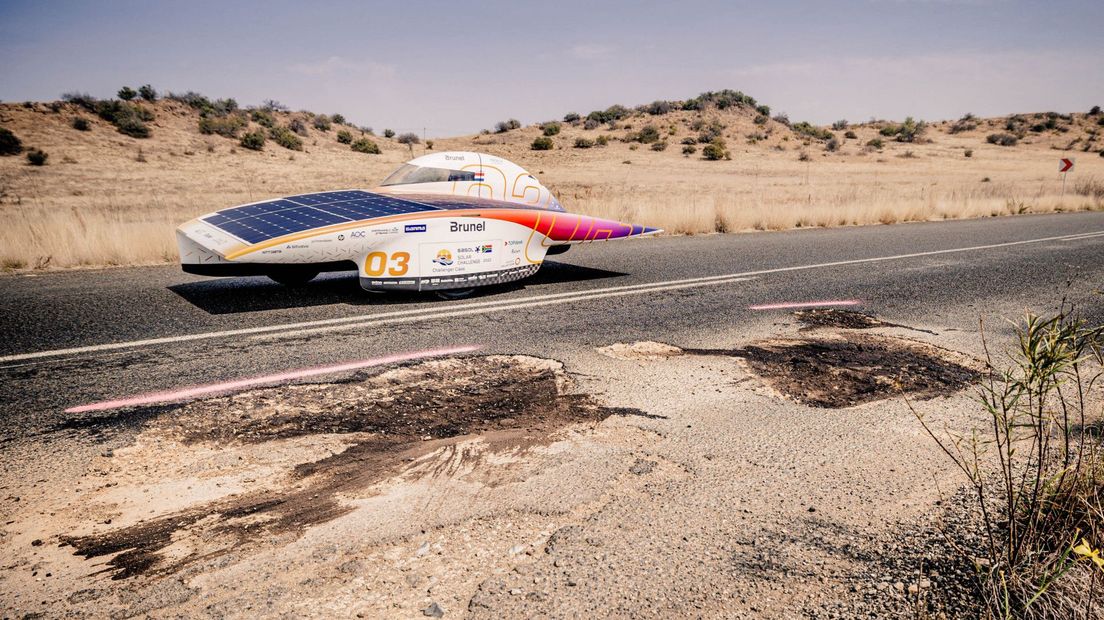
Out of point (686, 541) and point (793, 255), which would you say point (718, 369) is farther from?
point (793, 255)

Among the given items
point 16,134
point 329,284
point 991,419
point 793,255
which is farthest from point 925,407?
point 16,134

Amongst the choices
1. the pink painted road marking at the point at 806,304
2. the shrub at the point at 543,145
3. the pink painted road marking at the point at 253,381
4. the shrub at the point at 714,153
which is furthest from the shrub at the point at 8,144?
the shrub at the point at 714,153

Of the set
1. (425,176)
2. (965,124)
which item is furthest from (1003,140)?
(425,176)

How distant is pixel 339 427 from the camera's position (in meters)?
3.45

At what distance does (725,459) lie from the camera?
3.14m

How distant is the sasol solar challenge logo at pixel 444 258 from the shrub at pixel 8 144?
30467 millimetres

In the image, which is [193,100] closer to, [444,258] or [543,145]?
[543,145]

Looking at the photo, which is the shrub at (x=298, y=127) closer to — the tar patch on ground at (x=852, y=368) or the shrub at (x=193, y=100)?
the shrub at (x=193, y=100)

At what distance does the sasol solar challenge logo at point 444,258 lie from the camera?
246 inches

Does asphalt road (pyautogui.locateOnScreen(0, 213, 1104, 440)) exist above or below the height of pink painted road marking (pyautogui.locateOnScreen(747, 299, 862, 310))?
above

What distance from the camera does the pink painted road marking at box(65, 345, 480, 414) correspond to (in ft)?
12.2

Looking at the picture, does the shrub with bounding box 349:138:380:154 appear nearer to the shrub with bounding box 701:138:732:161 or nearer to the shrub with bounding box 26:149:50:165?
the shrub with bounding box 26:149:50:165

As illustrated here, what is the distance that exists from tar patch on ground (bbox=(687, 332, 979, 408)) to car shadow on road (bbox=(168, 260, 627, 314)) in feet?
9.91

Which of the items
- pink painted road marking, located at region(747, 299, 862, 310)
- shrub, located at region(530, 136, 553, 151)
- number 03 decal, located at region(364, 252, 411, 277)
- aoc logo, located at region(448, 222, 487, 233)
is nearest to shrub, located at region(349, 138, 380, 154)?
shrub, located at region(530, 136, 553, 151)
